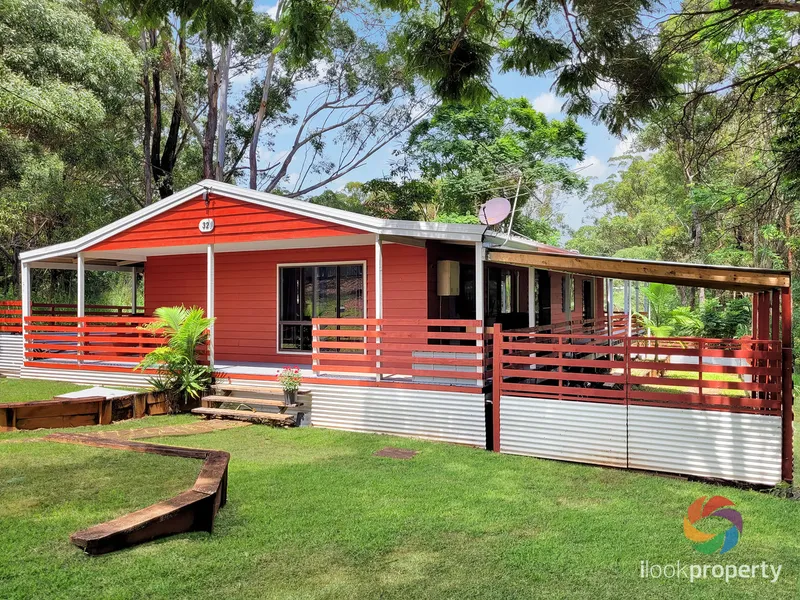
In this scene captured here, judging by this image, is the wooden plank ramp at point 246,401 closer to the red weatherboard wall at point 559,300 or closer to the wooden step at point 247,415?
the wooden step at point 247,415

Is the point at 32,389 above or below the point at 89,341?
below

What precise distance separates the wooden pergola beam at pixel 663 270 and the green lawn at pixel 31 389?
25.2ft

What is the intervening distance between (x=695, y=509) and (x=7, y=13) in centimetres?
1584

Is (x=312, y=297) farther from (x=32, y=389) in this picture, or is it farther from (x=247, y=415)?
(x=32, y=389)

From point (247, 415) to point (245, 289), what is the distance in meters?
4.01

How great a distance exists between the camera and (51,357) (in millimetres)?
11188

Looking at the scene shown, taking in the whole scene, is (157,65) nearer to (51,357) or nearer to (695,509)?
(51,357)

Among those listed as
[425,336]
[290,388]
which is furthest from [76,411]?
[425,336]

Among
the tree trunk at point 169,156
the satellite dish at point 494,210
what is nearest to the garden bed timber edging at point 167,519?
the satellite dish at point 494,210

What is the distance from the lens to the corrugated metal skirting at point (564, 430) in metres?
6.21

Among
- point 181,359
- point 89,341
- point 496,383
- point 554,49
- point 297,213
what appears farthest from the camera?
point 89,341

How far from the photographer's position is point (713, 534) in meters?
4.28

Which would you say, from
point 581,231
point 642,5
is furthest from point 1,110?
point 581,231

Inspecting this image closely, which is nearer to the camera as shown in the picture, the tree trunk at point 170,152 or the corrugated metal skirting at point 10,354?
the corrugated metal skirting at point 10,354
